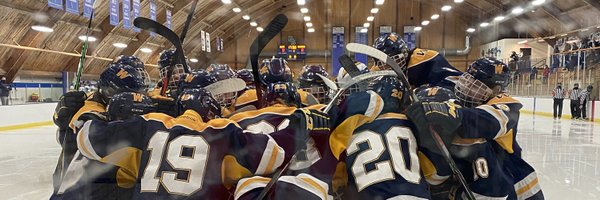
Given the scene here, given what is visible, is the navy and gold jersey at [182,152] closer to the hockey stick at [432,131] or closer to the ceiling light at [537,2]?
the hockey stick at [432,131]

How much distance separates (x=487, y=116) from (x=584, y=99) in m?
8.89

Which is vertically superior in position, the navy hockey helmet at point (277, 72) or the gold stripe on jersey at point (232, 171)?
the navy hockey helmet at point (277, 72)

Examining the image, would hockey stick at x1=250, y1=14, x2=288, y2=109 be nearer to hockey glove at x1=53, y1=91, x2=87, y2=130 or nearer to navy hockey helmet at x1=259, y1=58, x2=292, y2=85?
navy hockey helmet at x1=259, y1=58, x2=292, y2=85

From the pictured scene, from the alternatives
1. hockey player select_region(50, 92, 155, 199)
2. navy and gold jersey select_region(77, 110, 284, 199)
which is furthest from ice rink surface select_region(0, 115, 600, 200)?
navy and gold jersey select_region(77, 110, 284, 199)

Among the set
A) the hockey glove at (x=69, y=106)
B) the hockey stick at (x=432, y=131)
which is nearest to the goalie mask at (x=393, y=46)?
the hockey stick at (x=432, y=131)

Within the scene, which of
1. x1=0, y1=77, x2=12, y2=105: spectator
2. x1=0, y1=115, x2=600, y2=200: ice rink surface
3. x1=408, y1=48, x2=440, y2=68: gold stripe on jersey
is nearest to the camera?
x1=408, y1=48, x2=440, y2=68: gold stripe on jersey

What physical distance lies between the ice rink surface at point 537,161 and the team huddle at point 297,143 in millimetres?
1602

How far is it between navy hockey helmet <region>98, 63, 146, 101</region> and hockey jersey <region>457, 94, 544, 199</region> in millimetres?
1149

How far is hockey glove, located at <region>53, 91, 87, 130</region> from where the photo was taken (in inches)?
73.1

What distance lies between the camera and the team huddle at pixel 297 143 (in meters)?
1.14

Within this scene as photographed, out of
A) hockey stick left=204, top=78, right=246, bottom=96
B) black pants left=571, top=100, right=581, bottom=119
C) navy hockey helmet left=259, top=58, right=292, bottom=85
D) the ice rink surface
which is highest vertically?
navy hockey helmet left=259, top=58, right=292, bottom=85

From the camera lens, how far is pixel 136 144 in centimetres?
121

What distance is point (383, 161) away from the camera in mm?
1231

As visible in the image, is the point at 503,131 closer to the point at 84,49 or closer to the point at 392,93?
the point at 392,93
